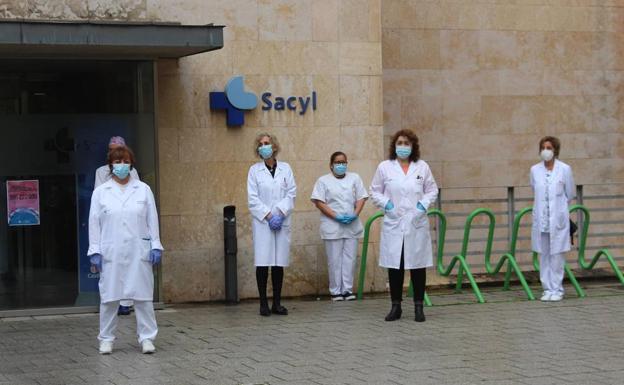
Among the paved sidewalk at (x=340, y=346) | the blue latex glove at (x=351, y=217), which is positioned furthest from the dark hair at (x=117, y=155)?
the blue latex glove at (x=351, y=217)

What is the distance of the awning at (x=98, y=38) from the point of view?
11477mm

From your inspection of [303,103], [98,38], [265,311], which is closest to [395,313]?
[265,311]

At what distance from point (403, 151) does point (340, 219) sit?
6.48 ft

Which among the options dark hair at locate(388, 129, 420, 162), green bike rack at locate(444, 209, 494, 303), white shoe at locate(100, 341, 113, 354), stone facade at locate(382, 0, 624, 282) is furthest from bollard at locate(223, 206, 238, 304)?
stone facade at locate(382, 0, 624, 282)

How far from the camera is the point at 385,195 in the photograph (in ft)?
39.5

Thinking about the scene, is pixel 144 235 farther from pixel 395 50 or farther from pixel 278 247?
pixel 395 50

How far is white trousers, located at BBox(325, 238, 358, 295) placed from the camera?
45.2 feet

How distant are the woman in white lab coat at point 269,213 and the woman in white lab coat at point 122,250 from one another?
2467 millimetres

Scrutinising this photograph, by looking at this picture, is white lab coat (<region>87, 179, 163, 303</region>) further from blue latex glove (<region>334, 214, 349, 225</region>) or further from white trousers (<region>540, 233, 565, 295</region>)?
white trousers (<region>540, 233, 565, 295</region>)

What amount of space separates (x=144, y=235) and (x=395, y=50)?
7.84 m

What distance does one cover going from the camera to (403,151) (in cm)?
1194

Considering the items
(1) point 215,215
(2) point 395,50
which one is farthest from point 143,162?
(2) point 395,50

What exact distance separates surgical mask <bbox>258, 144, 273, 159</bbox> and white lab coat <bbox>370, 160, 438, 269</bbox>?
4.22ft

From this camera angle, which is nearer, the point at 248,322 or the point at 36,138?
the point at 248,322
